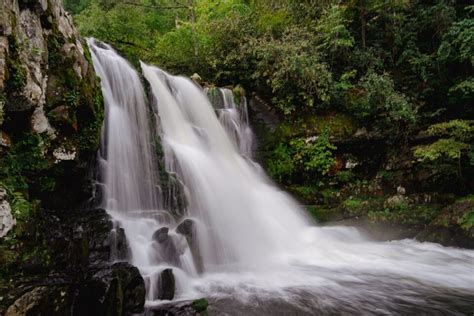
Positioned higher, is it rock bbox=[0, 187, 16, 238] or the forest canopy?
the forest canopy

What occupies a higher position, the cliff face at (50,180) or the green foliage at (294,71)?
the green foliage at (294,71)

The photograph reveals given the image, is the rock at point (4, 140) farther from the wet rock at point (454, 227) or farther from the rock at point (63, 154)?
the wet rock at point (454, 227)

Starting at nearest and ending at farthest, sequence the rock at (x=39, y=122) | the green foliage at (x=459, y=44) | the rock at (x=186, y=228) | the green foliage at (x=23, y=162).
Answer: the green foliage at (x=23, y=162)
the rock at (x=39, y=122)
the rock at (x=186, y=228)
the green foliage at (x=459, y=44)

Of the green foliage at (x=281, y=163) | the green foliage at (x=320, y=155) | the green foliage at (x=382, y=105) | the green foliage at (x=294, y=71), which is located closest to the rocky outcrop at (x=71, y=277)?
the green foliage at (x=281, y=163)

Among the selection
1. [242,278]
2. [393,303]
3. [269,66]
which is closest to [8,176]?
[242,278]

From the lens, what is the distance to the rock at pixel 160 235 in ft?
18.4

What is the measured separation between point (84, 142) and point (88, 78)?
1.27 metres

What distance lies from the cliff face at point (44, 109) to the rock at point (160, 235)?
152 cm

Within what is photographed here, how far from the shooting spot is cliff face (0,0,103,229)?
4.19 m

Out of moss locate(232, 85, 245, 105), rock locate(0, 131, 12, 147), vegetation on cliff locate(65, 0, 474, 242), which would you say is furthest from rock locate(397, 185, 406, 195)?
rock locate(0, 131, 12, 147)

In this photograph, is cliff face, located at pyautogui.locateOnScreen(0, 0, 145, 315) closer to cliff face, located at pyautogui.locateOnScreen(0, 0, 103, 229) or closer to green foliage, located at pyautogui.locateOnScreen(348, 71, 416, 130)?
cliff face, located at pyautogui.locateOnScreen(0, 0, 103, 229)

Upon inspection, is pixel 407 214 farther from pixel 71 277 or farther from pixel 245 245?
pixel 71 277

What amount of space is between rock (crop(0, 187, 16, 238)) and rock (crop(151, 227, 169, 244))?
7.26ft

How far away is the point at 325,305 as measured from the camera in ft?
15.4
